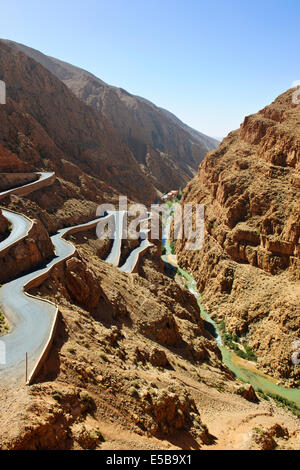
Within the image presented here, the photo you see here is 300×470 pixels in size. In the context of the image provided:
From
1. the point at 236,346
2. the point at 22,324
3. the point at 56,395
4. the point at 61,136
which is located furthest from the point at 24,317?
the point at 61,136

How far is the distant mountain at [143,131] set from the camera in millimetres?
126812

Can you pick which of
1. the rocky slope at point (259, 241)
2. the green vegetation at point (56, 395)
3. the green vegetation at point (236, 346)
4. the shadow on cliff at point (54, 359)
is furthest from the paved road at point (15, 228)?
the rocky slope at point (259, 241)

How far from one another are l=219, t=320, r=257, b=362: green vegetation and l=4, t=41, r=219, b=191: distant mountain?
7704 cm

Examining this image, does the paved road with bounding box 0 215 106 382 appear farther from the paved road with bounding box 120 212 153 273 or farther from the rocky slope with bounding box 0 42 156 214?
the rocky slope with bounding box 0 42 156 214

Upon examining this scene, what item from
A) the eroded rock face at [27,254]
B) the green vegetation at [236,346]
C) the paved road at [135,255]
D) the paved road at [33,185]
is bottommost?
the green vegetation at [236,346]

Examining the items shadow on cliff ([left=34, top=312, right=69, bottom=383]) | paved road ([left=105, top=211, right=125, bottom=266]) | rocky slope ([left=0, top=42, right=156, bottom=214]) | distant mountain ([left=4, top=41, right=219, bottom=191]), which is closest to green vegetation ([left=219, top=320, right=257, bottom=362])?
paved road ([left=105, top=211, right=125, bottom=266])

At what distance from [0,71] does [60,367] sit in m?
76.3

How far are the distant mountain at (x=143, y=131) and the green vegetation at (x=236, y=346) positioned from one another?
253 feet

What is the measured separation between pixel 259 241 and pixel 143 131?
4611 inches

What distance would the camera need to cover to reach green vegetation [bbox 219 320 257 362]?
113 ft

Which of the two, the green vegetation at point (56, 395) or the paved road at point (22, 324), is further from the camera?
the paved road at point (22, 324)

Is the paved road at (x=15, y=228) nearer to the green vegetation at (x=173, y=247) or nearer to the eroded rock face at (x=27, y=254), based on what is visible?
the eroded rock face at (x=27, y=254)

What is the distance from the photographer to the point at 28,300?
65.2ft

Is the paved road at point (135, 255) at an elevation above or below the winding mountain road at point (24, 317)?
below
